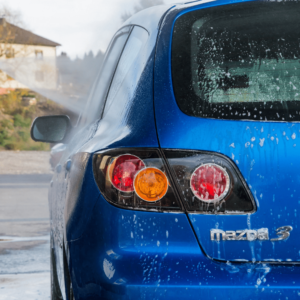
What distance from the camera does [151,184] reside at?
1.79 m

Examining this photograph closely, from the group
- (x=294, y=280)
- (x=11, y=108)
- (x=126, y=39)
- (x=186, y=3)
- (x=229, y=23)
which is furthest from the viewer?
(x=11, y=108)

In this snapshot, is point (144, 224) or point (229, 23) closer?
point (144, 224)

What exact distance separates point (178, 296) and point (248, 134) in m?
0.56

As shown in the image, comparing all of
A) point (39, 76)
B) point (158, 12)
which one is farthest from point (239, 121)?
point (39, 76)

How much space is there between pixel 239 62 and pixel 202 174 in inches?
17.3

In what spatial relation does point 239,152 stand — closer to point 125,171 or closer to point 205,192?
point 205,192

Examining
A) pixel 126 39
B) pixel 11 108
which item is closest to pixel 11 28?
pixel 11 108

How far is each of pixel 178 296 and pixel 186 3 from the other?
1.19m

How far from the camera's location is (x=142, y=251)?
1.73m

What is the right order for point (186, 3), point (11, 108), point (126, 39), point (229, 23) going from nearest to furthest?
1. point (229, 23)
2. point (186, 3)
3. point (126, 39)
4. point (11, 108)

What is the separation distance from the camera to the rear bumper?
169cm

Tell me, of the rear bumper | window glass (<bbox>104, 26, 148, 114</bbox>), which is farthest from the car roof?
the rear bumper

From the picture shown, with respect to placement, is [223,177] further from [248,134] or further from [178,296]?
[178,296]

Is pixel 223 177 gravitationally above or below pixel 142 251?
above
